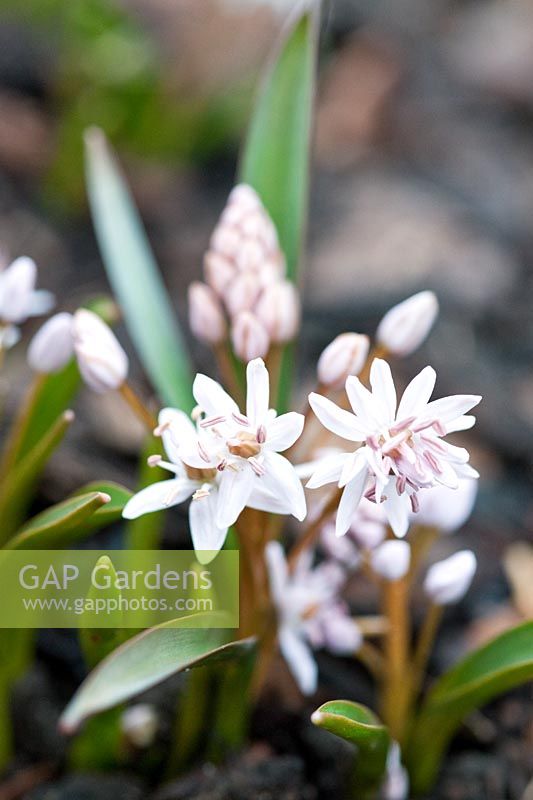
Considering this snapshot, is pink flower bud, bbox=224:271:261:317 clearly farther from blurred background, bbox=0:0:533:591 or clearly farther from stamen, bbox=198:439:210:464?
blurred background, bbox=0:0:533:591

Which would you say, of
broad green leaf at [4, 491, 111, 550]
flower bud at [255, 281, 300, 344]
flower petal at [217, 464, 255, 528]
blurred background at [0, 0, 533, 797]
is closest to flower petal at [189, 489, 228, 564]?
flower petal at [217, 464, 255, 528]

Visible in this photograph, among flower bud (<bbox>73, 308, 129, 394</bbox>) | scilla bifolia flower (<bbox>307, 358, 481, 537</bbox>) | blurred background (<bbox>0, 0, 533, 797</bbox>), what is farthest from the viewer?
blurred background (<bbox>0, 0, 533, 797</bbox>)

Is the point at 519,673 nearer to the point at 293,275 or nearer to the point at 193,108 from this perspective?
the point at 293,275

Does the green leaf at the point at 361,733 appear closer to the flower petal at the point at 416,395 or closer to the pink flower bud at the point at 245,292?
the flower petal at the point at 416,395

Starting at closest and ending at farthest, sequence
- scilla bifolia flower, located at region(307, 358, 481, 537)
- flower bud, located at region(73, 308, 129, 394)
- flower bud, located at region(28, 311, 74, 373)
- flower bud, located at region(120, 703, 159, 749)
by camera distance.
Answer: scilla bifolia flower, located at region(307, 358, 481, 537) → flower bud, located at region(73, 308, 129, 394) → flower bud, located at region(28, 311, 74, 373) → flower bud, located at region(120, 703, 159, 749)

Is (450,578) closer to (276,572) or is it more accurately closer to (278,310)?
(276,572)

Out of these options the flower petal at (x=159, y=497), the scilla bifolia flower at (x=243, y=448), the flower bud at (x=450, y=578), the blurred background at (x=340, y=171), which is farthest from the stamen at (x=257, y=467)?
the blurred background at (x=340, y=171)

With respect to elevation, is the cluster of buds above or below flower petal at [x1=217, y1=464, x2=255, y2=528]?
above

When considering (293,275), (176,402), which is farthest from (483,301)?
(176,402)
